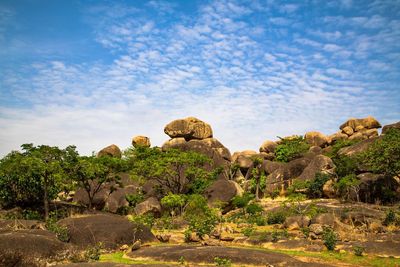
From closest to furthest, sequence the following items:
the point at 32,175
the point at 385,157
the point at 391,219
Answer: the point at 391,219, the point at 32,175, the point at 385,157

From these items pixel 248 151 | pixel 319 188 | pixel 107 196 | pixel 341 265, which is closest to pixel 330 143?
pixel 248 151

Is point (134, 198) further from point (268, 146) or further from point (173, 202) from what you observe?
point (268, 146)

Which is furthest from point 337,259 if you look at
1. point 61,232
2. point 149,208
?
point 149,208

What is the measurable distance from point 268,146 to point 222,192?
37408 millimetres

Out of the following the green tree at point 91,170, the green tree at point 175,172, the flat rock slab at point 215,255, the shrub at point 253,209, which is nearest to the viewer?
the flat rock slab at point 215,255

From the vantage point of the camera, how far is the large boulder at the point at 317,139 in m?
76.9

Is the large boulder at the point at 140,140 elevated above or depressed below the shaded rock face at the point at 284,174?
above

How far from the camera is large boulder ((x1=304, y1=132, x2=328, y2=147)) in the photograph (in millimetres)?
76875

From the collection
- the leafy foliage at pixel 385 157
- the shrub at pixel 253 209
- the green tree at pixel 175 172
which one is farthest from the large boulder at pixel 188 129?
the leafy foliage at pixel 385 157

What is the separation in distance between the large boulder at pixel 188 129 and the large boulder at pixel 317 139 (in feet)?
69.3

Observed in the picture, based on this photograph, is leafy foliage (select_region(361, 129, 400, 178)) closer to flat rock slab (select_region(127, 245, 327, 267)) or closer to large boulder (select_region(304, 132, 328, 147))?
flat rock slab (select_region(127, 245, 327, 267))

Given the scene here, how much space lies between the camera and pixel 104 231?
21.9m

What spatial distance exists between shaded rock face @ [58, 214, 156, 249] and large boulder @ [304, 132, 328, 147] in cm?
6019

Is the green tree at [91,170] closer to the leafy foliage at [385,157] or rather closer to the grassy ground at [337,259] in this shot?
the grassy ground at [337,259]
